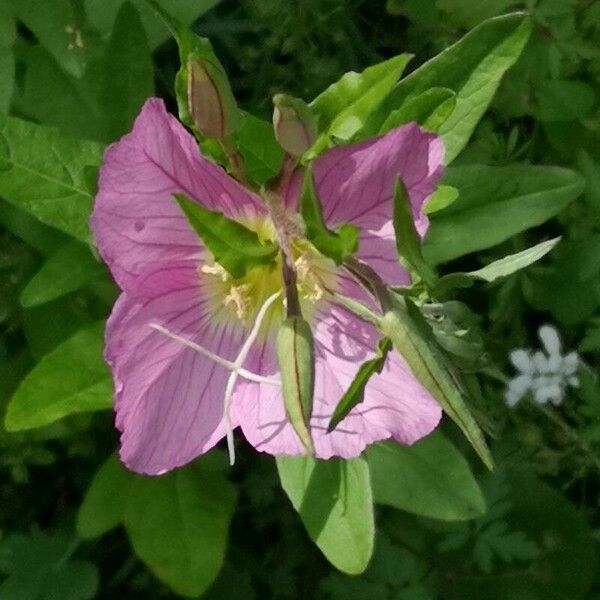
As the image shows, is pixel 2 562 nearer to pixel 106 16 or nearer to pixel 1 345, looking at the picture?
pixel 1 345

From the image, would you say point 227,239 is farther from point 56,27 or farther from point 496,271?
point 56,27

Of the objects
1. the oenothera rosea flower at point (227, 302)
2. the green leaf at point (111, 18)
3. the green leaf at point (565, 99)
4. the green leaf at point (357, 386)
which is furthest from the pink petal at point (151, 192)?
the green leaf at point (565, 99)

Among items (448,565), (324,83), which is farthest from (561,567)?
(324,83)

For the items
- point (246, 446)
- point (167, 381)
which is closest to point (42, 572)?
point (246, 446)

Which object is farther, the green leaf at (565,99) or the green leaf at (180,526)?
the green leaf at (565,99)

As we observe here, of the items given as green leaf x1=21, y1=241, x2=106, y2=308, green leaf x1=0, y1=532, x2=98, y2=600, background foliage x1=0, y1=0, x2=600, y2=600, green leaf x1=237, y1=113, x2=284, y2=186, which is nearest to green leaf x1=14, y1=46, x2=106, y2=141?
background foliage x1=0, y1=0, x2=600, y2=600

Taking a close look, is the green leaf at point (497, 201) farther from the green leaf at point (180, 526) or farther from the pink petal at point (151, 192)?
the green leaf at point (180, 526)

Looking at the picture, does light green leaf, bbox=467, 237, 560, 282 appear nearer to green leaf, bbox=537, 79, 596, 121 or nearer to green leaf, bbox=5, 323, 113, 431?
green leaf, bbox=5, 323, 113, 431
